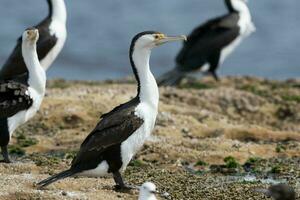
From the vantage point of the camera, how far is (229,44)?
2814cm

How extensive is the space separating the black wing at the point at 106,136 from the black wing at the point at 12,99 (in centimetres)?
A: 258

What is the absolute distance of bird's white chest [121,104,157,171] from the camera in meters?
15.5

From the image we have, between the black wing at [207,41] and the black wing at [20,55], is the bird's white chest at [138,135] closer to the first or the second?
the black wing at [20,55]

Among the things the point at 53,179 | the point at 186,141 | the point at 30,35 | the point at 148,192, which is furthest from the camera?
the point at 186,141

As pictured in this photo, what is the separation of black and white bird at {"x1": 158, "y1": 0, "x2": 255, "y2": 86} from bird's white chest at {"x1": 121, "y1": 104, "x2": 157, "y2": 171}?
39.5 ft

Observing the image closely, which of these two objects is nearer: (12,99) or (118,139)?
(118,139)

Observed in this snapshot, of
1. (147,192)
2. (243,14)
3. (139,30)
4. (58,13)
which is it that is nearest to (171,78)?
(243,14)

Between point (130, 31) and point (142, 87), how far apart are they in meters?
25.0

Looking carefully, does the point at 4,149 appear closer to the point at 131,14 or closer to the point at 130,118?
the point at 130,118

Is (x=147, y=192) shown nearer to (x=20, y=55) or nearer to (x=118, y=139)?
(x=118, y=139)

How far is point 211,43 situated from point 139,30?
1253 centimetres

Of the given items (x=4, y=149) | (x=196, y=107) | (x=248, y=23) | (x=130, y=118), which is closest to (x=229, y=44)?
(x=248, y=23)

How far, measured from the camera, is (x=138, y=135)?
15.6 m

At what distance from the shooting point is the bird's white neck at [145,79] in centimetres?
1577
